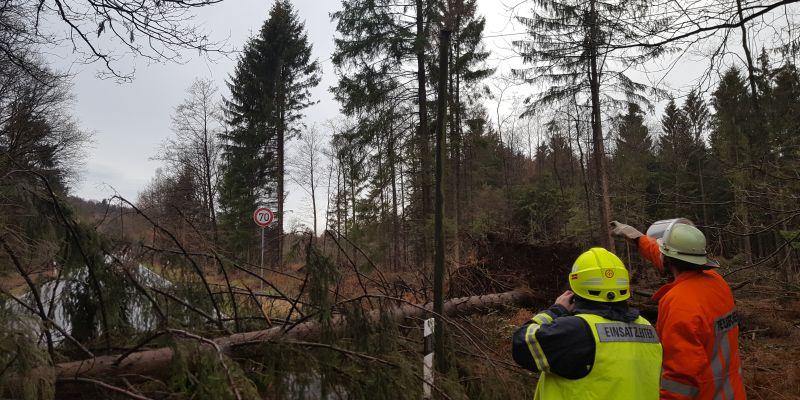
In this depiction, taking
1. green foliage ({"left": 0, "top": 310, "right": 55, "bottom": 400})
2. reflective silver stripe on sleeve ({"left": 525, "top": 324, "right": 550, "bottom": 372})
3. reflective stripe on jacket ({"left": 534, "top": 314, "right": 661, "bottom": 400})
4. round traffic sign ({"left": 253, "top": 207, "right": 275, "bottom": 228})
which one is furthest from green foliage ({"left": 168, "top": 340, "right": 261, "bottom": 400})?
round traffic sign ({"left": 253, "top": 207, "right": 275, "bottom": 228})

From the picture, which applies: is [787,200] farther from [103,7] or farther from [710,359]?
[103,7]

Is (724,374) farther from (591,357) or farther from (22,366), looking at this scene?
(22,366)

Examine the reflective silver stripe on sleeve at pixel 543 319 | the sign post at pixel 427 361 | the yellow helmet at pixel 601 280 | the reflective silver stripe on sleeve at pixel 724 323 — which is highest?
the yellow helmet at pixel 601 280

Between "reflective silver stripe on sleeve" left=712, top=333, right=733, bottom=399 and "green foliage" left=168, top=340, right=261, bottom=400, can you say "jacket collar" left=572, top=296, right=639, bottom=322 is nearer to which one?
"reflective silver stripe on sleeve" left=712, top=333, right=733, bottom=399

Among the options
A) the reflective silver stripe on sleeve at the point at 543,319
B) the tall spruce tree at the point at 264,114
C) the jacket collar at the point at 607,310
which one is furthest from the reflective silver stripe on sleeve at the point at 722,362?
the tall spruce tree at the point at 264,114

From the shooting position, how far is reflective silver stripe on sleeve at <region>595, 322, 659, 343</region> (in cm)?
183

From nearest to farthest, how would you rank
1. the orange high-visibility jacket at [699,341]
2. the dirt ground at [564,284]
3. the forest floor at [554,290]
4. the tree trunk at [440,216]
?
1. the orange high-visibility jacket at [699,341]
2. the tree trunk at [440,216]
3. the forest floor at [554,290]
4. the dirt ground at [564,284]

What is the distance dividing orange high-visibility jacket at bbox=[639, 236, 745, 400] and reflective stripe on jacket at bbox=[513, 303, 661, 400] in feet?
1.34

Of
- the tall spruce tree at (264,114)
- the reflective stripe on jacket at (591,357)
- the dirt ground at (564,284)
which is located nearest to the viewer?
the reflective stripe on jacket at (591,357)

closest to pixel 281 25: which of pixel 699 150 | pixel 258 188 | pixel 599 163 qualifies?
pixel 258 188

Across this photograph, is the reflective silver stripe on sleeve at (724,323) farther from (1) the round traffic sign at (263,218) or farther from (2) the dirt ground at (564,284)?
(1) the round traffic sign at (263,218)

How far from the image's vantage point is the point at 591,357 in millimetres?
1806

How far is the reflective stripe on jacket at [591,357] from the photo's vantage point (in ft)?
5.89

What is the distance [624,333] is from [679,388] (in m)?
0.66
